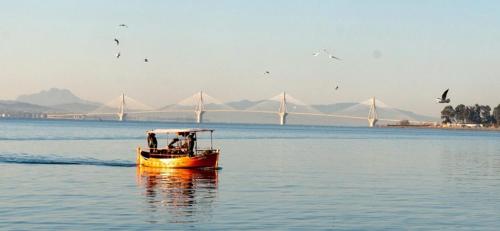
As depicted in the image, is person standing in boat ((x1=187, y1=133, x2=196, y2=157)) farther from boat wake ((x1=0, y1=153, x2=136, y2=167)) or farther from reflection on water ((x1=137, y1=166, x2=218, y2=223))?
boat wake ((x1=0, y1=153, x2=136, y2=167))

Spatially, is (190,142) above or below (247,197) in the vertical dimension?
above

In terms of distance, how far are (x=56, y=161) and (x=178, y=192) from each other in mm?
22646

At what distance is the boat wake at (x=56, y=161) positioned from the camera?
56844 mm

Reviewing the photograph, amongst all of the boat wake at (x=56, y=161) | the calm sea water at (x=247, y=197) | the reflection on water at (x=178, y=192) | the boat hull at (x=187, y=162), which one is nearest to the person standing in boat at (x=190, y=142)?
the boat hull at (x=187, y=162)

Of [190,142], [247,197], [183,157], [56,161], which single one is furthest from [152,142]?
[247,197]

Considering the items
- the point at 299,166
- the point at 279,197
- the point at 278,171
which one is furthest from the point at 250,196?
the point at 299,166

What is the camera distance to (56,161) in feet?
192

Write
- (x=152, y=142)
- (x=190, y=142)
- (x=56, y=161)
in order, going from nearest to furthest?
1. (x=190, y=142)
2. (x=152, y=142)
3. (x=56, y=161)

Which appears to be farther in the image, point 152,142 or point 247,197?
point 152,142

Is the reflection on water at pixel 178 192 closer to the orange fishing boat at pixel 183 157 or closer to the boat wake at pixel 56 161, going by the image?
the orange fishing boat at pixel 183 157

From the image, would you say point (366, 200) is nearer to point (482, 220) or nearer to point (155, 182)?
point (482, 220)

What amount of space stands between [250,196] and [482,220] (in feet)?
33.2

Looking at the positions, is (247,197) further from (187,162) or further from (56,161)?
(56,161)

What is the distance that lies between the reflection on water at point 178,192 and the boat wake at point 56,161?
4.37 m
